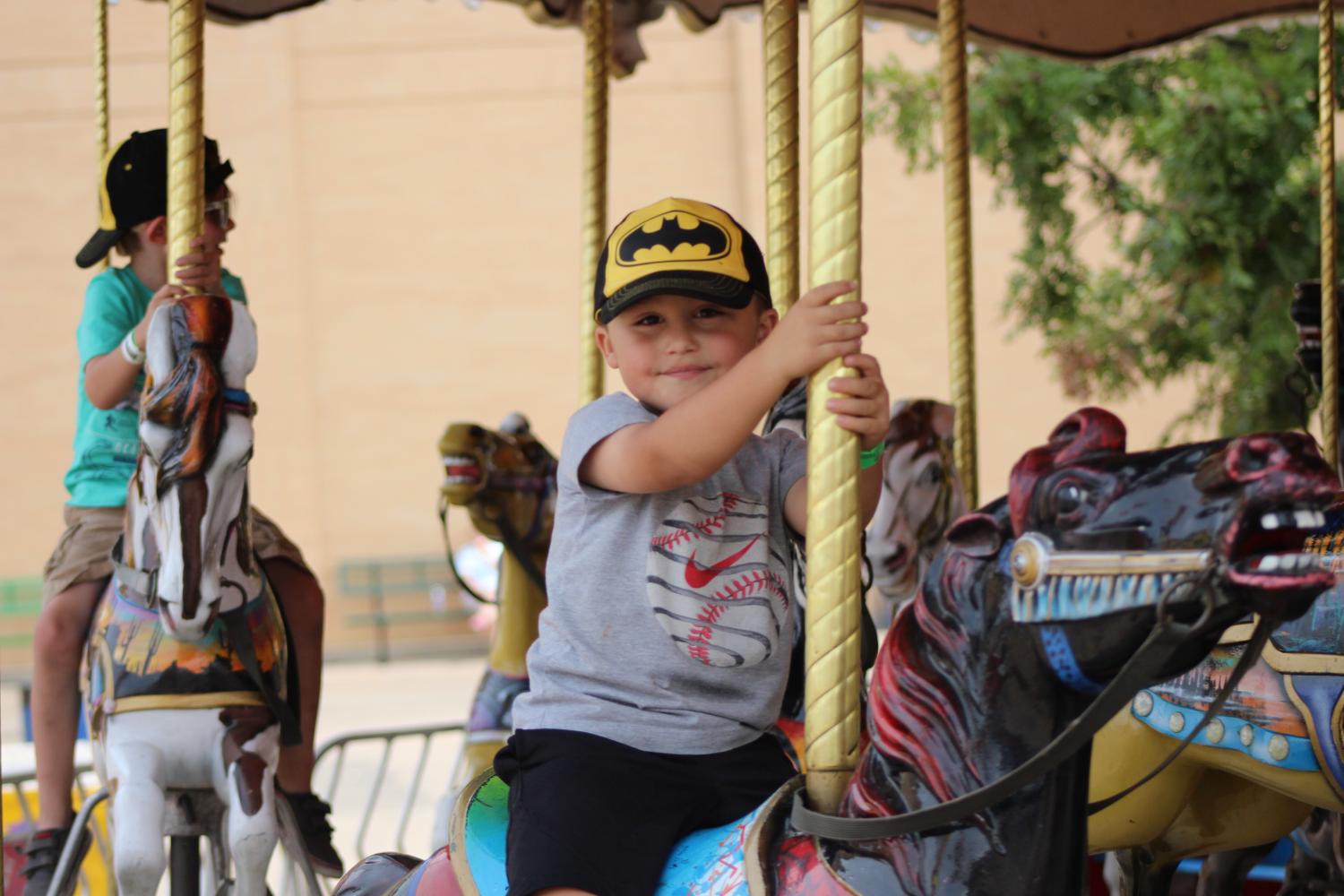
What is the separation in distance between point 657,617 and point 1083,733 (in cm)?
55

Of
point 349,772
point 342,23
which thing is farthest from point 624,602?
point 342,23

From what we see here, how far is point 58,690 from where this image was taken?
3082 mm

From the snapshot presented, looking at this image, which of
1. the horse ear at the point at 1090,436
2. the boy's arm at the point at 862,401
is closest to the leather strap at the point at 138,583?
the boy's arm at the point at 862,401

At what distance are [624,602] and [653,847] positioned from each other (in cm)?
29

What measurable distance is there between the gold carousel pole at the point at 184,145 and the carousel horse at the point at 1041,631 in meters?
1.67

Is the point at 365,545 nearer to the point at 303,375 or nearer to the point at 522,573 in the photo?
the point at 303,375

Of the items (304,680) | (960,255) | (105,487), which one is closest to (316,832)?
(304,680)

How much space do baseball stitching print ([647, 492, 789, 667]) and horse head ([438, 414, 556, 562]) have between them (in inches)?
87.5

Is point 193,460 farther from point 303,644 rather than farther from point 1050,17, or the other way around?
point 1050,17

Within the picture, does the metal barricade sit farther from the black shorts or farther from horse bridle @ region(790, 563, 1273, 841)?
horse bridle @ region(790, 563, 1273, 841)

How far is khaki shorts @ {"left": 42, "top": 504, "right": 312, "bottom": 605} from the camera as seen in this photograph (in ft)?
10.0

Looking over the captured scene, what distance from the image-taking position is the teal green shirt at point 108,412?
305 centimetres

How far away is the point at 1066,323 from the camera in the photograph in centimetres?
813

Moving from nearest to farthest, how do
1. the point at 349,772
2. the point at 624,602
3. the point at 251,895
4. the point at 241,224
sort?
1. the point at 624,602
2. the point at 251,895
3. the point at 349,772
4. the point at 241,224
